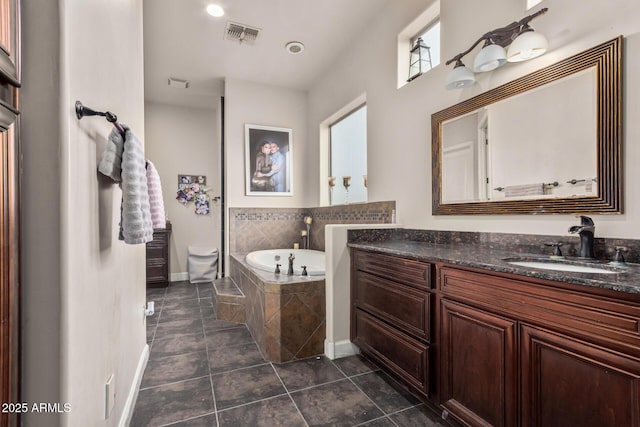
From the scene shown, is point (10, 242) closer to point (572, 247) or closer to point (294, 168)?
point (572, 247)

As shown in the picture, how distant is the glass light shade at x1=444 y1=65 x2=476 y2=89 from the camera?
1867mm

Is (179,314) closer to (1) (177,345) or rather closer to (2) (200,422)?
(1) (177,345)

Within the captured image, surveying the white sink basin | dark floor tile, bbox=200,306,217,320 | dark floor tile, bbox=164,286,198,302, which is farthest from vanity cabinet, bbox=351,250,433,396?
dark floor tile, bbox=164,286,198,302

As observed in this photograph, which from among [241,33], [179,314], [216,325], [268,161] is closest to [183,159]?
[268,161]

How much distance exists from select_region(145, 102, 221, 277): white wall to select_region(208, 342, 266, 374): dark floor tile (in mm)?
2821

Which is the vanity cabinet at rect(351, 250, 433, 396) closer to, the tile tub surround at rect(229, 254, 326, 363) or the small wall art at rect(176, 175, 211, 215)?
the tile tub surround at rect(229, 254, 326, 363)

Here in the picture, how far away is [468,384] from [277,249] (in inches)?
125

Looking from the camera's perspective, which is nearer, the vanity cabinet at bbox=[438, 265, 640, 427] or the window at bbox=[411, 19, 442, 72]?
the vanity cabinet at bbox=[438, 265, 640, 427]

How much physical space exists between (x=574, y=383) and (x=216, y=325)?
2.79 m

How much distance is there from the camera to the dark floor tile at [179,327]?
274 cm

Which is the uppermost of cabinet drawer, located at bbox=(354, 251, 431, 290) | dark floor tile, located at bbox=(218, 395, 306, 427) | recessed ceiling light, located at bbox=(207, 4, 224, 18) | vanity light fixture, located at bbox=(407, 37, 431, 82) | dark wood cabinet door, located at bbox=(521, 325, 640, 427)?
recessed ceiling light, located at bbox=(207, 4, 224, 18)

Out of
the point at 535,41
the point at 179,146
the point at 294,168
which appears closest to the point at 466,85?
the point at 535,41

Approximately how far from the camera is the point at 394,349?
1.84 m

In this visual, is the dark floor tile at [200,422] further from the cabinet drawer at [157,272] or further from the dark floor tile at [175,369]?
the cabinet drawer at [157,272]
